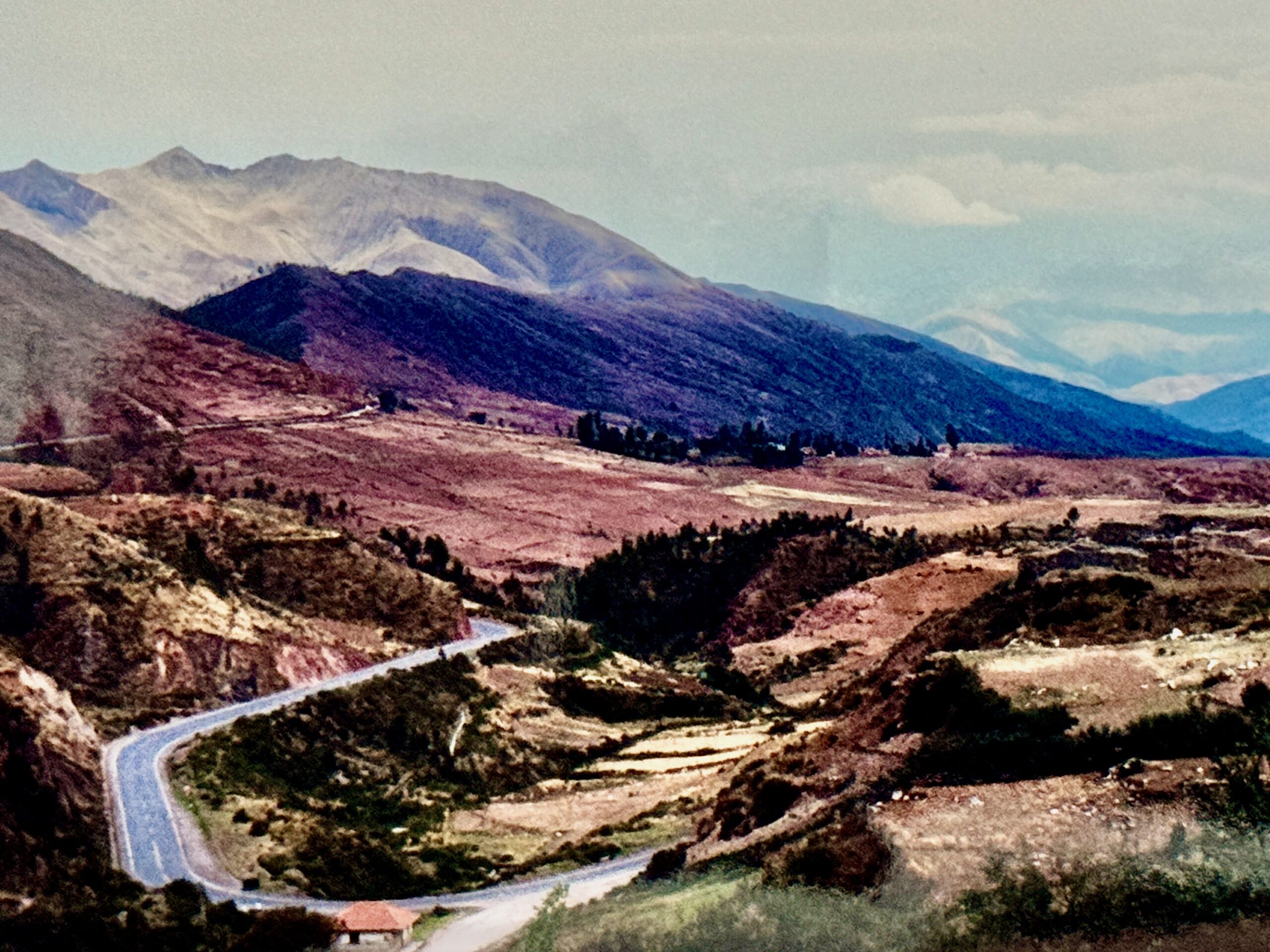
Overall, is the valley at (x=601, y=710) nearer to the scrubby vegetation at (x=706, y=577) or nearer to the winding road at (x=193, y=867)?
the winding road at (x=193, y=867)

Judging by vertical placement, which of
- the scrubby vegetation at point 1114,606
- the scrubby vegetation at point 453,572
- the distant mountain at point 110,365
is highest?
the distant mountain at point 110,365

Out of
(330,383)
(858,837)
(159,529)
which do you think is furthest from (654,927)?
(330,383)

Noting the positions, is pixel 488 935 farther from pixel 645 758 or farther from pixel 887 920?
pixel 645 758

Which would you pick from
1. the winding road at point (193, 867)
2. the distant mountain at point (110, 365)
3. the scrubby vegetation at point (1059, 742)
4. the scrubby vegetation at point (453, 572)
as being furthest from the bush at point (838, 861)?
the distant mountain at point (110, 365)

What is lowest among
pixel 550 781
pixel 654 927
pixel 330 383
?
pixel 550 781

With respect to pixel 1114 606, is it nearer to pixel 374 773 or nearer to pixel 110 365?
pixel 374 773

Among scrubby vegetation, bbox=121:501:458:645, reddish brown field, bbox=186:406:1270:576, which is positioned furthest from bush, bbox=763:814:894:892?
reddish brown field, bbox=186:406:1270:576

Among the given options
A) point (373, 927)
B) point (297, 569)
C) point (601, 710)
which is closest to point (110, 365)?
point (297, 569)
